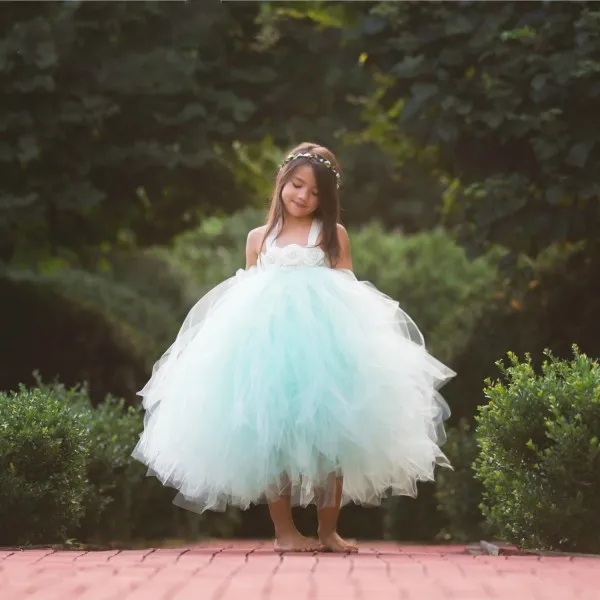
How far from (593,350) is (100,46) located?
15.8ft

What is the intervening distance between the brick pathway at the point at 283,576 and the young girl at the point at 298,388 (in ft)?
1.56

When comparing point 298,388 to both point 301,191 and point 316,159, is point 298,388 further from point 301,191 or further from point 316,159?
point 316,159

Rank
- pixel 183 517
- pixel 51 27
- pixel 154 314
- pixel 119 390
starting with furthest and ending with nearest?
pixel 154 314
pixel 119 390
pixel 183 517
pixel 51 27

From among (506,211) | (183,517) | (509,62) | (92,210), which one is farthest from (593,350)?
(92,210)

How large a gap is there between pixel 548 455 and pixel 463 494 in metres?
3.24

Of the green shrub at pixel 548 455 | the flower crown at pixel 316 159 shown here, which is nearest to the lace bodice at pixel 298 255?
the flower crown at pixel 316 159

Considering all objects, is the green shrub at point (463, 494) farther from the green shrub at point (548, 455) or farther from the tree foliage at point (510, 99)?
the green shrub at point (548, 455)

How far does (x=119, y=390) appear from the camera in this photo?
44.0ft

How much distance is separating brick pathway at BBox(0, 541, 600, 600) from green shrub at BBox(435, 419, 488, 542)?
3588 mm

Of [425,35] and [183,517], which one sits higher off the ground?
[425,35]

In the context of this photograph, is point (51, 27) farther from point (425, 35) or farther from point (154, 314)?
point (154, 314)

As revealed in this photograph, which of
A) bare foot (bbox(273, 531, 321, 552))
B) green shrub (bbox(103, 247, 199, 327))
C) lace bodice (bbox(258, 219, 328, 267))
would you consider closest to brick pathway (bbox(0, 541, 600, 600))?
bare foot (bbox(273, 531, 321, 552))

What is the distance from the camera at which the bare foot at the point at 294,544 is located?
6.88 meters

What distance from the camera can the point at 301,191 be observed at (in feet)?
24.2
